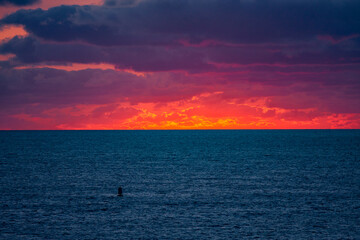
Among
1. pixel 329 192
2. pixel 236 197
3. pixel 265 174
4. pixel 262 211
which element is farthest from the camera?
pixel 265 174

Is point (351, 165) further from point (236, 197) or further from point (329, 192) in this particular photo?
point (236, 197)

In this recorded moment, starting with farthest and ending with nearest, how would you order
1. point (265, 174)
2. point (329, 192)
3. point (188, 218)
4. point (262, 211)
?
point (265, 174) < point (329, 192) < point (262, 211) < point (188, 218)

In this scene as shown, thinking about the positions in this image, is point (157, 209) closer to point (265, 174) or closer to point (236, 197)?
point (236, 197)

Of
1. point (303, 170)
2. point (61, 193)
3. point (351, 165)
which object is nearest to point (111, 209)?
point (61, 193)

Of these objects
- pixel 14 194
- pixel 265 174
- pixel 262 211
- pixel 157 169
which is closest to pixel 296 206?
pixel 262 211

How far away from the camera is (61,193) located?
2372 inches

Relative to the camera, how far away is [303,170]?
302 ft

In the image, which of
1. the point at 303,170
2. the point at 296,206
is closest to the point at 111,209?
the point at 296,206

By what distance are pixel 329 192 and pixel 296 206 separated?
13761mm

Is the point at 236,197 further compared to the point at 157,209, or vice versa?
the point at 236,197

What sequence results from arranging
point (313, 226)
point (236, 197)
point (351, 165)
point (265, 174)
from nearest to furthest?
1. point (313, 226)
2. point (236, 197)
3. point (265, 174)
4. point (351, 165)

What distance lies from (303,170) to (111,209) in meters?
57.8

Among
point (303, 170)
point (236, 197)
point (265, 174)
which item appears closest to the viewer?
point (236, 197)

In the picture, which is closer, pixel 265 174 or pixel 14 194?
pixel 14 194
